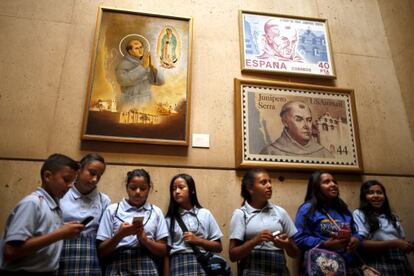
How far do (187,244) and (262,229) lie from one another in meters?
0.53

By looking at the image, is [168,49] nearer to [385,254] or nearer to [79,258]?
[79,258]

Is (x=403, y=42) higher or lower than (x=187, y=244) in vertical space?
higher

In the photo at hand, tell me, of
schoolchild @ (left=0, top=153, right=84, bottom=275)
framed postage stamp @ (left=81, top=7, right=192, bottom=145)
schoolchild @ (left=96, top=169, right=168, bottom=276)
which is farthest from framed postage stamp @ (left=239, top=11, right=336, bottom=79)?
schoolchild @ (left=0, top=153, right=84, bottom=275)

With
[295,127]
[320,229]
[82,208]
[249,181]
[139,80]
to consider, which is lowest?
[320,229]

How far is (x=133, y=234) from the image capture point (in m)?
2.04

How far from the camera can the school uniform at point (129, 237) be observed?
6.73 feet

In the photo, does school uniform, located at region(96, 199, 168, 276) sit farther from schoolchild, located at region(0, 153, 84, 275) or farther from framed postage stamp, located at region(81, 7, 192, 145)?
framed postage stamp, located at region(81, 7, 192, 145)

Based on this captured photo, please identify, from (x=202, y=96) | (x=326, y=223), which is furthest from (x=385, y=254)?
(x=202, y=96)

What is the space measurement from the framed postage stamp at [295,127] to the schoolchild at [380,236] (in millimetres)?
451

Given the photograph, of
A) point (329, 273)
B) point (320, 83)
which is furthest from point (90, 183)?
point (320, 83)

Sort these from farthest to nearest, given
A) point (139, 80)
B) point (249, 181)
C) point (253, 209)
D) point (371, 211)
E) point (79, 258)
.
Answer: point (139, 80), point (371, 211), point (249, 181), point (253, 209), point (79, 258)

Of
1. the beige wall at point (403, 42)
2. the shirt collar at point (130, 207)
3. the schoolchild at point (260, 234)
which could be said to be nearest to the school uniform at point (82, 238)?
the shirt collar at point (130, 207)

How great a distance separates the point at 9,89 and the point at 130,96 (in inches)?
42.2

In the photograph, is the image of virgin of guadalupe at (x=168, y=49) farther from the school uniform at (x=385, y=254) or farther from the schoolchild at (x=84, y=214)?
the school uniform at (x=385, y=254)
